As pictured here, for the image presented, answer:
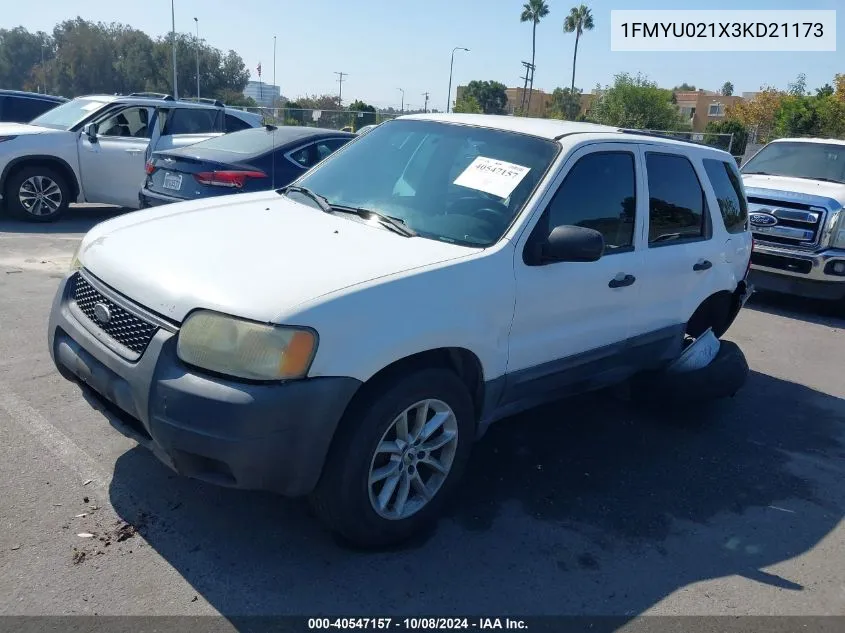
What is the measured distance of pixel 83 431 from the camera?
13.4 ft

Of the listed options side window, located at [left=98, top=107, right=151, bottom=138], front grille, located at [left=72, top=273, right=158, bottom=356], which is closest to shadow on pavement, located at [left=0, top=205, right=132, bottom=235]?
Result: side window, located at [left=98, top=107, right=151, bottom=138]

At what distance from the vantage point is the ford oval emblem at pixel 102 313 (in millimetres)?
3166

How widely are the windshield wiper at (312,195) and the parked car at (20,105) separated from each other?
35.3 feet

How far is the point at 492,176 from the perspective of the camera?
3904 millimetres

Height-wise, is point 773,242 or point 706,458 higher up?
point 773,242

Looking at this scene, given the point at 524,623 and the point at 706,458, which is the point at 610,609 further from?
the point at 706,458

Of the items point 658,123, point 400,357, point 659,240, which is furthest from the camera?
point 658,123

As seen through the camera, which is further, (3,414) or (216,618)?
(3,414)

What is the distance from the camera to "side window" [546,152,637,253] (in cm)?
388

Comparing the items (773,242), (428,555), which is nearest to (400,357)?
(428,555)

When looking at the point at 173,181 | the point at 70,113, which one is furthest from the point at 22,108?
the point at 173,181

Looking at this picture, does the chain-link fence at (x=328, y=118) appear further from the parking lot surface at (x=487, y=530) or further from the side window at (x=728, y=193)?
the parking lot surface at (x=487, y=530)

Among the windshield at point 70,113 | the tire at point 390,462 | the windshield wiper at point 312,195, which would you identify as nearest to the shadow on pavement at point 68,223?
the windshield at point 70,113

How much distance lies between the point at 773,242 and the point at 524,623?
737 centimetres
